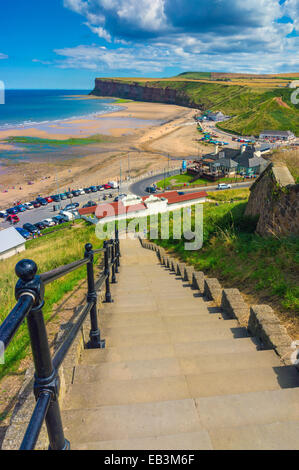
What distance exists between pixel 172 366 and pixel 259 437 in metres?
1.00

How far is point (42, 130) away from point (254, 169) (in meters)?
67.1

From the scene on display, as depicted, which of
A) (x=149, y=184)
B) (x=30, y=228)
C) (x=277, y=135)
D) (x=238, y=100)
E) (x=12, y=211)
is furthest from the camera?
(x=238, y=100)

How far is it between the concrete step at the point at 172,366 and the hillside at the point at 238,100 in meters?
89.8

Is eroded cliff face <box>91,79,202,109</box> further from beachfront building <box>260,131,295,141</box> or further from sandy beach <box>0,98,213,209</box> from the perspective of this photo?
beachfront building <box>260,131,295,141</box>

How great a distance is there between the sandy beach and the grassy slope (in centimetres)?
3574

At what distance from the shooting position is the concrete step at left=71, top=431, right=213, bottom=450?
5.30 feet

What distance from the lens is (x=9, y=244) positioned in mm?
20328

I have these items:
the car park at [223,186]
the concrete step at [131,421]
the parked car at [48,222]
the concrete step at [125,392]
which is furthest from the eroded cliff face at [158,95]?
the concrete step at [131,421]

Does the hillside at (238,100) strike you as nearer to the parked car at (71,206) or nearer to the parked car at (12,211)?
the parked car at (71,206)

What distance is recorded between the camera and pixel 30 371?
245cm

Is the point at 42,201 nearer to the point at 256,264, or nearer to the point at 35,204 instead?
the point at 35,204

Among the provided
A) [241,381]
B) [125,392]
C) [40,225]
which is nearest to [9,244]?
[40,225]

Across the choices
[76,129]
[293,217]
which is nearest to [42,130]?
[76,129]
